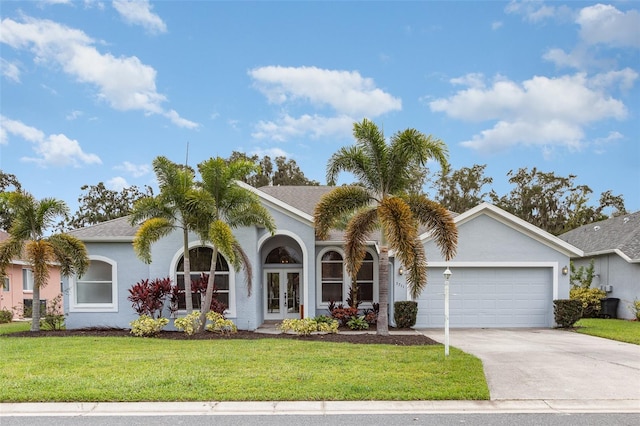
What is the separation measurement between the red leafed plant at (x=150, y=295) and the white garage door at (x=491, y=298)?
843cm

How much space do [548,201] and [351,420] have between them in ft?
153

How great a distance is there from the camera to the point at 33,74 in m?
15.5

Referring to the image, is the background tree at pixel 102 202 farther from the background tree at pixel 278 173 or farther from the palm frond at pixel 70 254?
the palm frond at pixel 70 254

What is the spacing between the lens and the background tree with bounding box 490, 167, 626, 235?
45.5m

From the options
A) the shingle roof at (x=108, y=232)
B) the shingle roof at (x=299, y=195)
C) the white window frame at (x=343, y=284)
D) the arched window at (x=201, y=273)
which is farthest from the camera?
the shingle roof at (x=299, y=195)

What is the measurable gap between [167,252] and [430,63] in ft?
37.1

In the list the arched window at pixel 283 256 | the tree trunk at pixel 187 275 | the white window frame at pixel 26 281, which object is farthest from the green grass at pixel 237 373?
the white window frame at pixel 26 281

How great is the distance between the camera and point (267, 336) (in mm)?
12844

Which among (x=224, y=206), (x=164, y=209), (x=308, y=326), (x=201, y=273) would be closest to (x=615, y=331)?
(x=308, y=326)

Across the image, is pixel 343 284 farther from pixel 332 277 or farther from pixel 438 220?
pixel 438 220

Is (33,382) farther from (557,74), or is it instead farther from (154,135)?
(557,74)

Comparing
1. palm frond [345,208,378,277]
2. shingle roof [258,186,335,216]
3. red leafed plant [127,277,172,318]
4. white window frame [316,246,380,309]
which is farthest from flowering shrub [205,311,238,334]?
shingle roof [258,186,335,216]

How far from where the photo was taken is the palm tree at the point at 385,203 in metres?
11.2

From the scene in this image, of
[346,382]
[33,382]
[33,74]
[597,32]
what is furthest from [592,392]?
[33,74]
